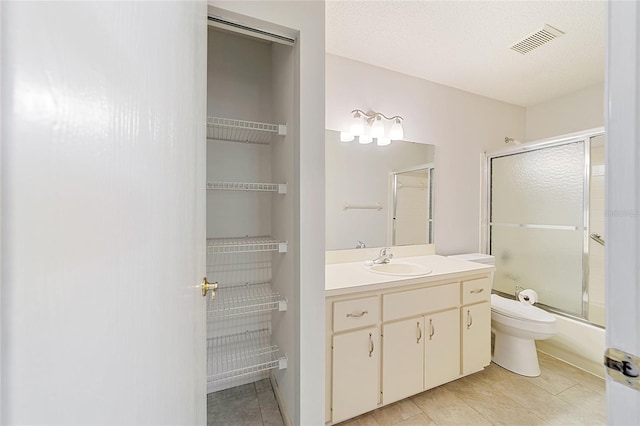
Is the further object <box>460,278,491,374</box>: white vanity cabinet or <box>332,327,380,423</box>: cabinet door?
<box>460,278,491,374</box>: white vanity cabinet

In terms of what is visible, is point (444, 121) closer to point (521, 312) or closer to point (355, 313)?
point (521, 312)

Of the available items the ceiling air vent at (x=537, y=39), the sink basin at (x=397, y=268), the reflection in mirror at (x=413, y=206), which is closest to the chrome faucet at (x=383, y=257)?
the sink basin at (x=397, y=268)

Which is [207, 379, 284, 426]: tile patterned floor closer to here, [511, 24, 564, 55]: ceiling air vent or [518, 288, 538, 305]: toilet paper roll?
[518, 288, 538, 305]: toilet paper roll

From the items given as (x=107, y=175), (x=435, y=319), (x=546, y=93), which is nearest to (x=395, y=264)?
(x=435, y=319)

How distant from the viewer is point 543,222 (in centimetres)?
239

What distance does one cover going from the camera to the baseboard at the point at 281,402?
54.0 inches

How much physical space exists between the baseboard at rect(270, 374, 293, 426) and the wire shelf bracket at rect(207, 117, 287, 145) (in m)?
1.52

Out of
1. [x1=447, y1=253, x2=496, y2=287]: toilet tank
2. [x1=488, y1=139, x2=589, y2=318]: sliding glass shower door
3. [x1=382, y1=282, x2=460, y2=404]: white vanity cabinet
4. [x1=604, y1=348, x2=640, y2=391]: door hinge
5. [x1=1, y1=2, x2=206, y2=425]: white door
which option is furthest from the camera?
[x1=447, y1=253, x2=496, y2=287]: toilet tank

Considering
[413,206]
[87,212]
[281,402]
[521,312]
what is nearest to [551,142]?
[413,206]

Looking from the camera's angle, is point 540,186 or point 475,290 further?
point 540,186

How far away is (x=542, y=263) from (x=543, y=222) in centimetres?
39

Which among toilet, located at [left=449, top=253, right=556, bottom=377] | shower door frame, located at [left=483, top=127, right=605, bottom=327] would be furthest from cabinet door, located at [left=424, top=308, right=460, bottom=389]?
shower door frame, located at [left=483, top=127, right=605, bottom=327]

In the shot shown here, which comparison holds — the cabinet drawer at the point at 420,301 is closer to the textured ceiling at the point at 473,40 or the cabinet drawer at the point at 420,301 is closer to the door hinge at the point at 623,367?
the door hinge at the point at 623,367

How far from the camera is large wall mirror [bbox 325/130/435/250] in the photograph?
1967mm
